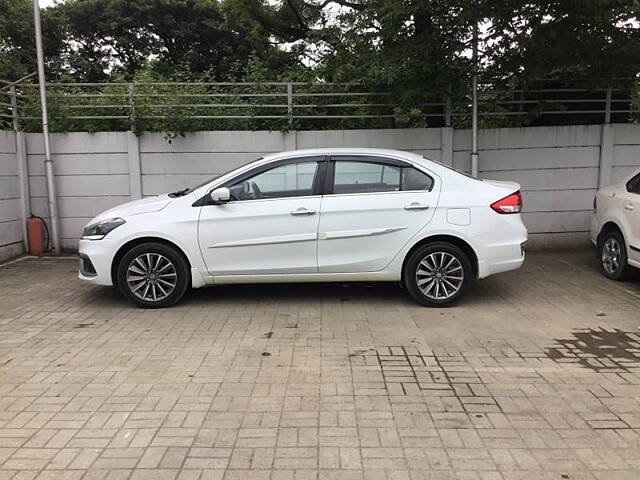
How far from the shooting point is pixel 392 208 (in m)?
5.96

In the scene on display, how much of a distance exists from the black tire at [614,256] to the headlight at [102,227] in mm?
5918

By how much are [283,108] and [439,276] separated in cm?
454

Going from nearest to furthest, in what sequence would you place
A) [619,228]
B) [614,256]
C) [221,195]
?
[221,195]
[619,228]
[614,256]

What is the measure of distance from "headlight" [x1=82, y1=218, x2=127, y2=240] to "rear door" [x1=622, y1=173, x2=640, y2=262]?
19.1 feet

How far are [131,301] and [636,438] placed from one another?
4782 mm

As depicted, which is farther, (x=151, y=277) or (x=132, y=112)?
(x=132, y=112)

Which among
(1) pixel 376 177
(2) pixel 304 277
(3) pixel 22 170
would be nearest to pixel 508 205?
(1) pixel 376 177

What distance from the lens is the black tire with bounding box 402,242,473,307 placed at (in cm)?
599

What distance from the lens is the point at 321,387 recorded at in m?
4.06

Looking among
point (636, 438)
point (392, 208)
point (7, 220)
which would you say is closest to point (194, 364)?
point (392, 208)

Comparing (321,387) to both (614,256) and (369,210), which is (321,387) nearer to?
(369,210)

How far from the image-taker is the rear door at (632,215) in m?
6.58

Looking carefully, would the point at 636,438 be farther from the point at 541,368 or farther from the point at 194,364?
the point at 194,364

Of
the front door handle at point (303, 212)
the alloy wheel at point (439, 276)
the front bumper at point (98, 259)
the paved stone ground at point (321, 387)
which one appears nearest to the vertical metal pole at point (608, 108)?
the paved stone ground at point (321, 387)
